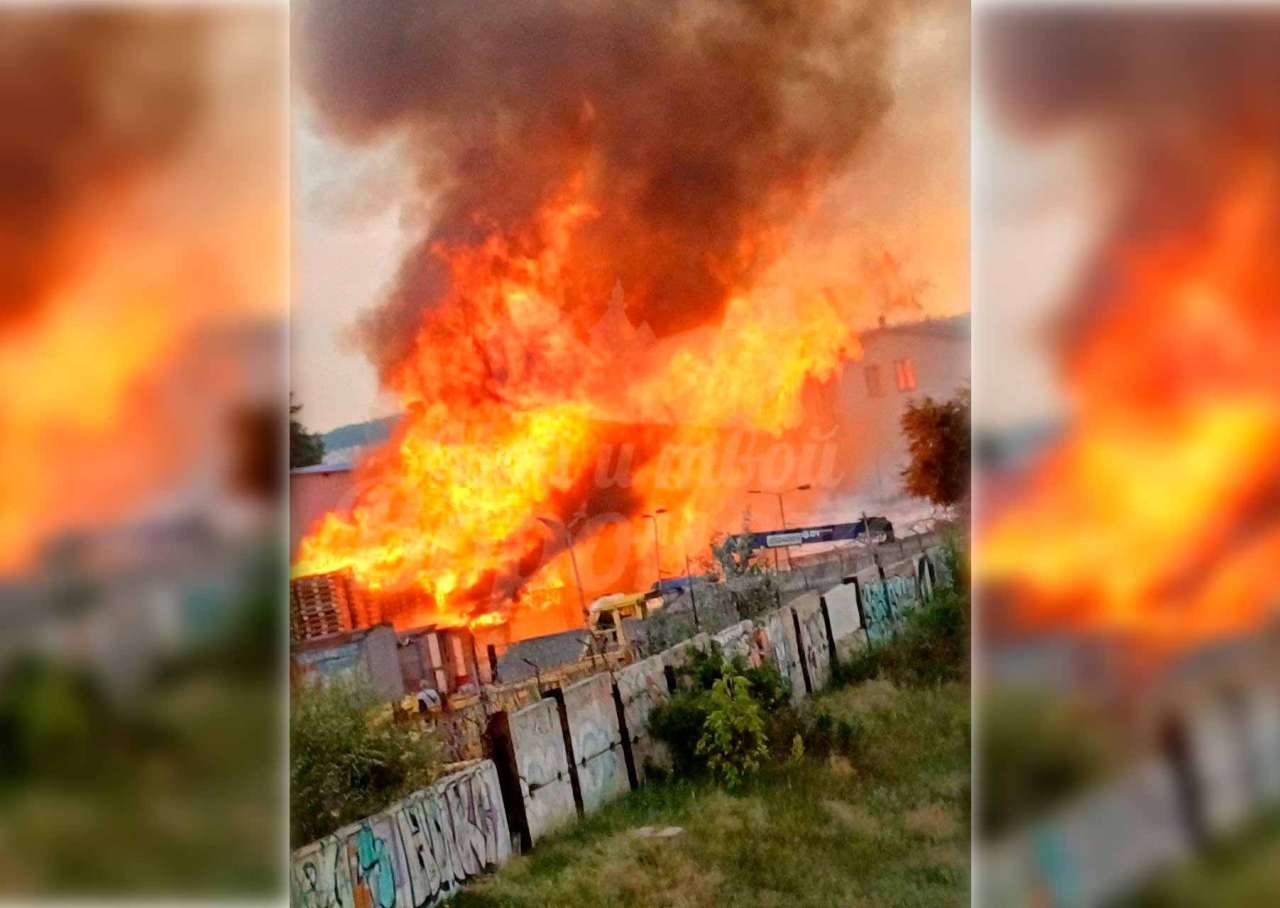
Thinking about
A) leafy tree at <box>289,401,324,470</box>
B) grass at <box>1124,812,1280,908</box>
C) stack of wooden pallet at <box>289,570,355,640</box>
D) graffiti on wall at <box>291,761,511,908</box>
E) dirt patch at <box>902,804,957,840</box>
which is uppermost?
leafy tree at <box>289,401,324,470</box>

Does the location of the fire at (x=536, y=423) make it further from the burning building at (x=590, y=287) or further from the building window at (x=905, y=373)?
the building window at (x=905, y=373)

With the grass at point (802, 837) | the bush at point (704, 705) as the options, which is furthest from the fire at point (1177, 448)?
the bush at point (704, 705)

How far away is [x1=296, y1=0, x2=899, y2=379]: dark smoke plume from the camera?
424 centimetres

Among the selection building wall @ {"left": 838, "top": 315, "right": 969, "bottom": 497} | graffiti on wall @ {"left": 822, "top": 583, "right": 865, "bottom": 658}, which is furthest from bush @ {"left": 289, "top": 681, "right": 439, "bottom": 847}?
building wall @ {"left": 838, "top": 315, "right": 969, "bottom": 497}

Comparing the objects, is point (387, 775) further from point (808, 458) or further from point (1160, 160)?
point (1160, 160)

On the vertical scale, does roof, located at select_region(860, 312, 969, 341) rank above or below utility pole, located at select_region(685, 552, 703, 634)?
above

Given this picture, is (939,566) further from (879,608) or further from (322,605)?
(322,605)

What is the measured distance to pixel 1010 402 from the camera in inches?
166

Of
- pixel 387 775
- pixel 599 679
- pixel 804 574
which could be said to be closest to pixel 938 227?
pixel 804 574

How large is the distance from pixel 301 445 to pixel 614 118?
156 centimetres

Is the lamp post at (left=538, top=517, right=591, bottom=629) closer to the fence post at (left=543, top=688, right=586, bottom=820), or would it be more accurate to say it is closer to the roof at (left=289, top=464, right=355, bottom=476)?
the fence post at (left=543, top=688, right=586, bottom=820)

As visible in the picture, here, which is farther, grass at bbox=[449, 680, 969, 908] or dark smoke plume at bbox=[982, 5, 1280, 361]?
grass at bbox=[449, 680, 969, 908]

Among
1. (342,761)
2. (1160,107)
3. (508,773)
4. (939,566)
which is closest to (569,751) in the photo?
(508,773)

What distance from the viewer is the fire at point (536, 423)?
14.1ft
